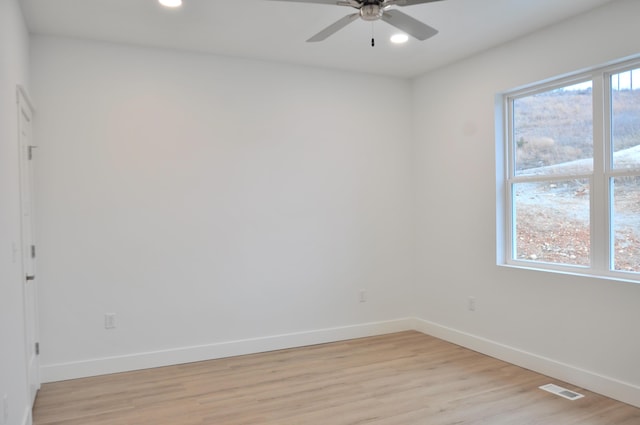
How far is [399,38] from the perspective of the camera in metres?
3.98

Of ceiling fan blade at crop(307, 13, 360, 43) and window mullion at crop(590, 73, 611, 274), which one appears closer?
ceiling fan blade at crop(307, 13, 360, 43)

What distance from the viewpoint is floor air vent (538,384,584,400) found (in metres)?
3.33

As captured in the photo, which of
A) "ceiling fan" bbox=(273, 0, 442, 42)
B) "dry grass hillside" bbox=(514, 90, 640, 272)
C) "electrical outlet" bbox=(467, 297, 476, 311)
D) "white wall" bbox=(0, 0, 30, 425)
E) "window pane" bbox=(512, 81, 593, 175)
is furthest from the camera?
"electrical outlet" bbox=(467, 297, 476, 311)

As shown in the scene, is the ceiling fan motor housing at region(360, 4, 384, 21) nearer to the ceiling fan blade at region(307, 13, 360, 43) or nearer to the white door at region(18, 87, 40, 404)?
the ceiling fan blade at region(307, 13, 360, 43)

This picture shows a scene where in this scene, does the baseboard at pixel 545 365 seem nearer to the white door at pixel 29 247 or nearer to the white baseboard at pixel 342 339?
the white baseboard at pixel 342 339

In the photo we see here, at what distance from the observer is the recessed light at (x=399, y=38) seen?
154 inches

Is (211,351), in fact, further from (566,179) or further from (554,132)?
(554,132)

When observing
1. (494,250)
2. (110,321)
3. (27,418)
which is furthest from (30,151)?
(494,250)

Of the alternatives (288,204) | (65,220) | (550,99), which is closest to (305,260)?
(288,204)

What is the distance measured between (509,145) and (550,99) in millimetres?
522

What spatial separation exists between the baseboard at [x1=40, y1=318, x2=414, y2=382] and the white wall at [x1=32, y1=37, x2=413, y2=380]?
15mm

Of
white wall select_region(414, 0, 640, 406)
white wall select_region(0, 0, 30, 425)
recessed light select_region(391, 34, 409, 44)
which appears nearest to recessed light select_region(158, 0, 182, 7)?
white wall select_region(0, 0, 30, 425)

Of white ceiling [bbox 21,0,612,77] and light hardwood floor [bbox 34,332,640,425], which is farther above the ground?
white ceiling [bbox 21,0,612,77]

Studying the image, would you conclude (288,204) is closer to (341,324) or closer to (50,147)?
(341,324)
